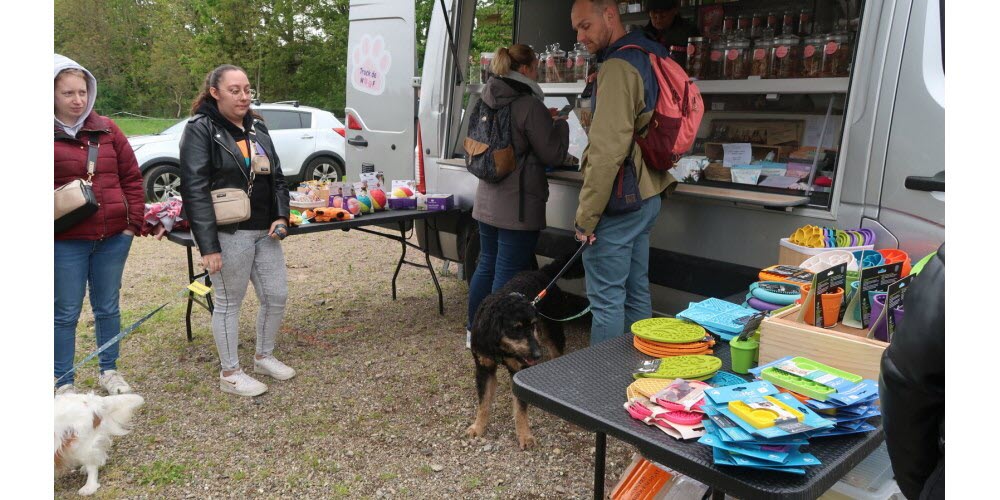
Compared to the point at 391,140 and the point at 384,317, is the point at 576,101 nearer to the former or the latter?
the point at 391,140

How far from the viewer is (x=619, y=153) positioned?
2842mm

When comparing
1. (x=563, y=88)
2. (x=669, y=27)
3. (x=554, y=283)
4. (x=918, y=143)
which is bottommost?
(x=554, y=283)

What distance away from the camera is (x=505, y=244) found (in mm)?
3973

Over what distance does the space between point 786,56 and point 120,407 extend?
379 centimetres

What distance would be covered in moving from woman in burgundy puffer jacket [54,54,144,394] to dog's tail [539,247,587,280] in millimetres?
2189

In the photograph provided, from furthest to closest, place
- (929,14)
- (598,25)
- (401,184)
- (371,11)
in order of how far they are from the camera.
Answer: (371,11) < (401,184) < (598,25) < (929,14)

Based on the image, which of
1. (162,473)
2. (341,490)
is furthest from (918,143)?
(162,473)

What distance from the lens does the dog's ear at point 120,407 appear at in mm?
2986

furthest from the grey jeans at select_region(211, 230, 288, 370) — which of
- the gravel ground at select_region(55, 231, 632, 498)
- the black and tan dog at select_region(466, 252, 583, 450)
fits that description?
the black and tan dog at select_region(466, 252, 583, 450)

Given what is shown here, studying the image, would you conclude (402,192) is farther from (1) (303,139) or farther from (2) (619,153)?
(1) (303,139)

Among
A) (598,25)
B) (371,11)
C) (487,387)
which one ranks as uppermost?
(371,11)

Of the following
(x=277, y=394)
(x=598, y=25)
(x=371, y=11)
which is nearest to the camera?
(x=598, y=25)

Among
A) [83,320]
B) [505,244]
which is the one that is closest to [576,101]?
[505,244]

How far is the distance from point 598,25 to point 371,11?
124 inches
